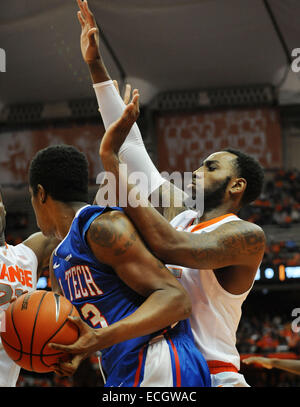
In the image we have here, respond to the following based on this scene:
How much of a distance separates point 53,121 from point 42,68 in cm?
146

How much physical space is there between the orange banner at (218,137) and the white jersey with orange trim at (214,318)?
11226 mm

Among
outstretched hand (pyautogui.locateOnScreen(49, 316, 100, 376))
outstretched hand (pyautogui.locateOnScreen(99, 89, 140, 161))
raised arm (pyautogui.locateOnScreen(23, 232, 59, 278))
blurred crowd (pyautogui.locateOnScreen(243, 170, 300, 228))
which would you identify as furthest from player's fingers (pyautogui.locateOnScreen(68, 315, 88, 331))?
blurred crowd (pyautogui.locateOnScreen(243, 170, 300, 228))

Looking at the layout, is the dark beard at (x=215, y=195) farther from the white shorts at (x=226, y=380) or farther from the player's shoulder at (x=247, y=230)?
the white shorts at (x=226, y=380)

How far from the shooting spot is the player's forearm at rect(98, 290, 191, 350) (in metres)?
1.86

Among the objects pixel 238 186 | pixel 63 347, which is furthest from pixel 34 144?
pixel 63 347

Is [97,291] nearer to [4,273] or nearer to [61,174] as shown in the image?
[61,174]

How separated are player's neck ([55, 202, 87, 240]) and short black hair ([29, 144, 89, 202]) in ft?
0.08

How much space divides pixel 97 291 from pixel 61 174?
0.58 m

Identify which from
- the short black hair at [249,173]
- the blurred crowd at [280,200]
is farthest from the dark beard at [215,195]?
the blurred crowd at [280,200]

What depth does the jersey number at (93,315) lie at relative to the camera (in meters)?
2.13

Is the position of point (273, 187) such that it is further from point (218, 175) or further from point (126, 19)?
point (218, 175)

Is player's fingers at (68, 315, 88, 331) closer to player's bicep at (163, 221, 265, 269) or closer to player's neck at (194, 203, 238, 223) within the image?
player's bicep at (163, 221, 265, 269)

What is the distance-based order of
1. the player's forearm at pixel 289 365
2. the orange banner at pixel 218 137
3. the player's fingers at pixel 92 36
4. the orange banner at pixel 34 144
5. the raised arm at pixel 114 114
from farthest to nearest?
the orange banner at pixel 34 144
the orange banner at pixel 218 137
the player's forearm at pixel 289 365
the raised arm at pixel 114 114
the player's fingers at pixel 92 36
